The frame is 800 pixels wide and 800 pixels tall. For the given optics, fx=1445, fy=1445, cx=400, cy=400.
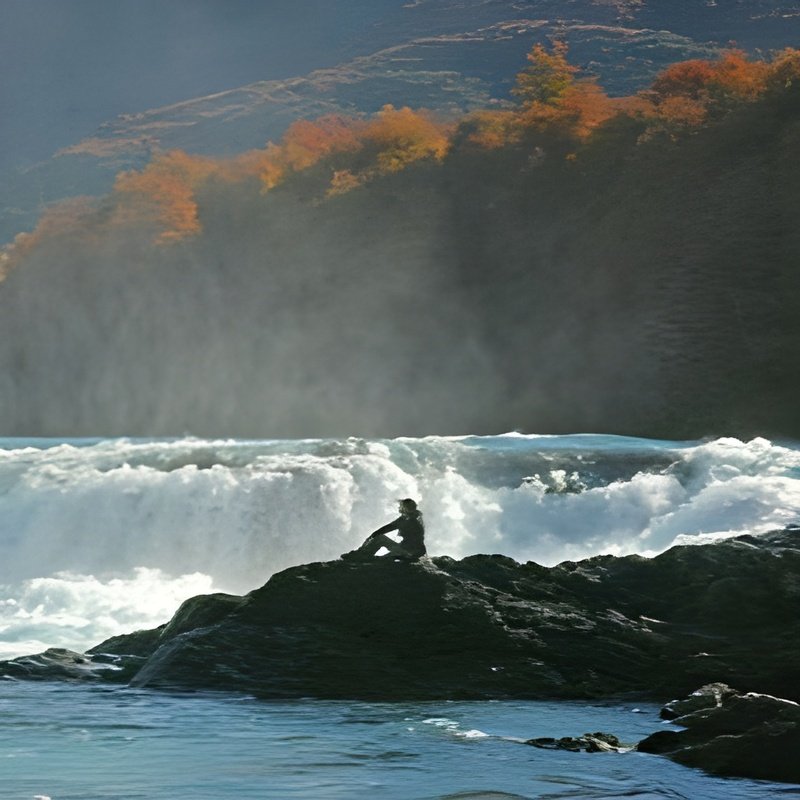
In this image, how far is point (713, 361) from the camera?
50.1 m

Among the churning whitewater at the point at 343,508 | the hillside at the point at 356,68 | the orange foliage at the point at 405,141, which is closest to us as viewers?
the churning whitewater at the point at 343,508

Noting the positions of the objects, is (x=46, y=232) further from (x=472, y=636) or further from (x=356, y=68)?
(x=356, y=68)

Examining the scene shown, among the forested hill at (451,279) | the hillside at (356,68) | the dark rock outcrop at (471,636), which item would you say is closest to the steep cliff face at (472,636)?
the dark rock outcrop at (471,636)

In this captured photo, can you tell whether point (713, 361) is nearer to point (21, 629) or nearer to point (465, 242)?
point (465, 242)

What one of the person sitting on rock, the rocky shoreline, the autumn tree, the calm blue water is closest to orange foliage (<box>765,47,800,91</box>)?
the autumn tree

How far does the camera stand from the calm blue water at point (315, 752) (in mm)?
9250

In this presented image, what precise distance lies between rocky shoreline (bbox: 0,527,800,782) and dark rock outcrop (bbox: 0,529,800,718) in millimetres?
12

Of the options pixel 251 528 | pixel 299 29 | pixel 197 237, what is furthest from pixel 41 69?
pixel 251 528

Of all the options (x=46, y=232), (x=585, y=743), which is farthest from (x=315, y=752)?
(x=46, y=232)

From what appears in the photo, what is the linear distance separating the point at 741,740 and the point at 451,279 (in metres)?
51.4

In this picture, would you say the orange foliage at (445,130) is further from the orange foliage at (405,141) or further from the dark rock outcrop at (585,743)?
the dark rock outcrop at (585,743)

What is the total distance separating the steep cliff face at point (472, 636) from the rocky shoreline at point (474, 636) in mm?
12

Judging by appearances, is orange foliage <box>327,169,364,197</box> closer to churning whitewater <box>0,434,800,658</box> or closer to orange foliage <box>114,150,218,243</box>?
orange foliage <box>114,150,218,243</box>

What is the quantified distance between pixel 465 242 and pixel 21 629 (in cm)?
4275
